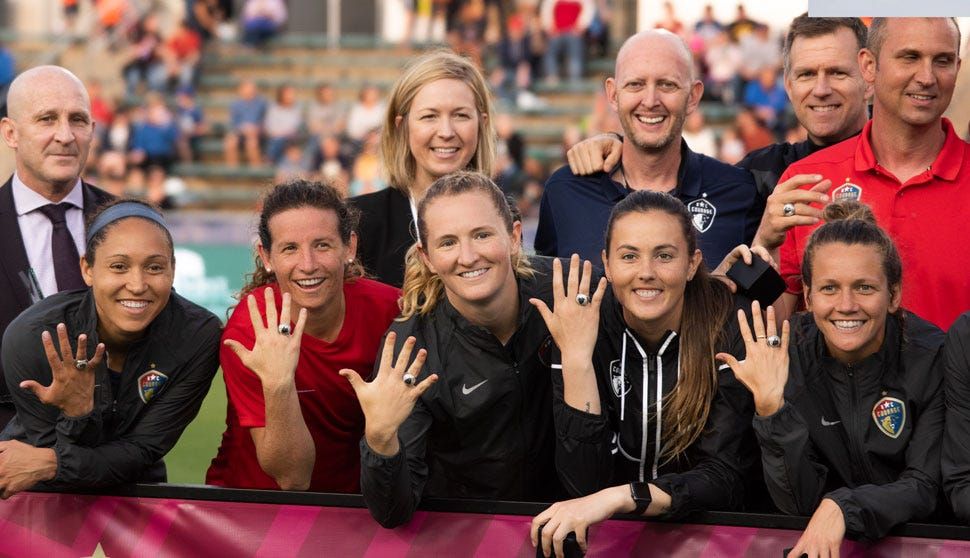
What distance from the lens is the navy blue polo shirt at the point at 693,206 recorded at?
19.2 feet

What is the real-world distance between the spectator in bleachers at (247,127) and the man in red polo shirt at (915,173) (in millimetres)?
18088

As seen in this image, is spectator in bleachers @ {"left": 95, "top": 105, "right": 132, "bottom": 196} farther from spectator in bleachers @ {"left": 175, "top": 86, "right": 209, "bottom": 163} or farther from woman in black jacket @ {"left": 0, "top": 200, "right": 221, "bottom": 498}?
woman in black jacket @ {"left": 0, "top": 200, "right": 221, "bottom": 498}

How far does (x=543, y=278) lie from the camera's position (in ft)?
16.8

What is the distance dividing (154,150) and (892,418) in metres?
18.9

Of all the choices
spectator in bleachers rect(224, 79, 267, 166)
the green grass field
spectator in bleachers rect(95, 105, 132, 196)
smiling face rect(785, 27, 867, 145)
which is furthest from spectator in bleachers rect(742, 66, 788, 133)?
smiling face rect(785, 27, 867, 145)

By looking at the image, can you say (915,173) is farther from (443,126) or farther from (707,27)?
(707,27)

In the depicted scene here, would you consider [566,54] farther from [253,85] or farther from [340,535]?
[340,535]

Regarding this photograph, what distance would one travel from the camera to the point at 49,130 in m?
6.23

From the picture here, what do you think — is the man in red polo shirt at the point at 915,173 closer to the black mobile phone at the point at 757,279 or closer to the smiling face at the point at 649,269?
the black mobile phone at the point at 757,279

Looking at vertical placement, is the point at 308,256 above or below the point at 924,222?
below

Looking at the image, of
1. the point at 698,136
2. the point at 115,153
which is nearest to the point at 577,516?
the point at 698,136

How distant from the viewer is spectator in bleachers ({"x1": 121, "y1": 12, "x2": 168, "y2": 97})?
2388 centimetres

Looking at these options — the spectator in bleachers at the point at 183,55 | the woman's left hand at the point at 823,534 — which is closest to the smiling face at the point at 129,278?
the woman's left hand at the point at 823,534

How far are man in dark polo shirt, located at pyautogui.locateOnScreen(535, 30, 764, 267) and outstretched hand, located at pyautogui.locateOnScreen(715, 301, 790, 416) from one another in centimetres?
134
